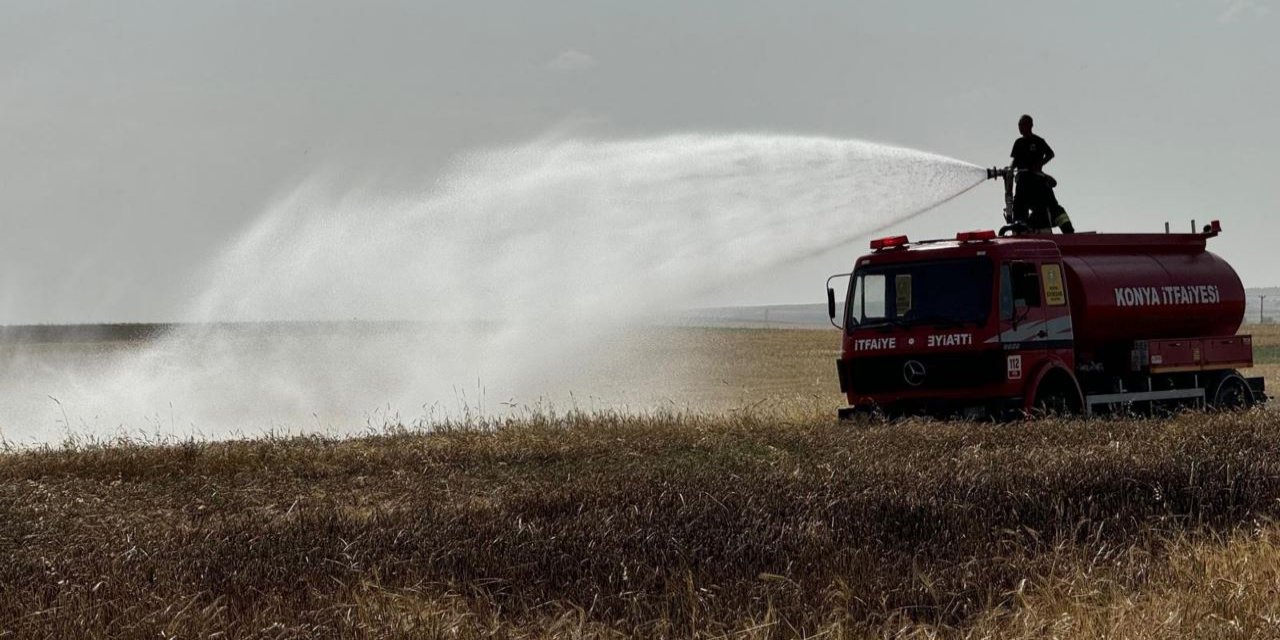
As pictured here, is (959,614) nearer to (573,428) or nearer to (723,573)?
(723,573)

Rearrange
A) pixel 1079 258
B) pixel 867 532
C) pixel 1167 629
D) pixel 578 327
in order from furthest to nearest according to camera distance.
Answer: pixel 578 327 → pixel 1079 258 → pixel 867 532 → pixel 1167 629

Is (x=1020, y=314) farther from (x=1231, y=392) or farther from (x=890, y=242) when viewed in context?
(x=1231, y=392)

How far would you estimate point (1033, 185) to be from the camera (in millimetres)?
20078

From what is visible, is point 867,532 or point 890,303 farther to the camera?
point 890,303

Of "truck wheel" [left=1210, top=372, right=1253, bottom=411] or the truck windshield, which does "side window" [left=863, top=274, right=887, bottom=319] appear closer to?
the truck windshield

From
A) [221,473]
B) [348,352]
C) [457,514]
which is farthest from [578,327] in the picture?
[457,514]

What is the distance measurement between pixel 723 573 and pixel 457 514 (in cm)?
273

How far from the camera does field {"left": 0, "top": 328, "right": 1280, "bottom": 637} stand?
7.11 metres

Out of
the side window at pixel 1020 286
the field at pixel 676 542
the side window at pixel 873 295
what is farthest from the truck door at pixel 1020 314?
the field at pixel 676 542

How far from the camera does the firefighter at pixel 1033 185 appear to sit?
65.8 ft

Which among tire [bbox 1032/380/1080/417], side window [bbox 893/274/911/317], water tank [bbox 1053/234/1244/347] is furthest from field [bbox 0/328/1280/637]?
water tank [bbox 1053/234/1244/347]

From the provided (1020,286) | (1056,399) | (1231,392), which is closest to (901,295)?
(1020,286)

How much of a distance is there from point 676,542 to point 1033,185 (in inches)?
510

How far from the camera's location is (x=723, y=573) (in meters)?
7.93
